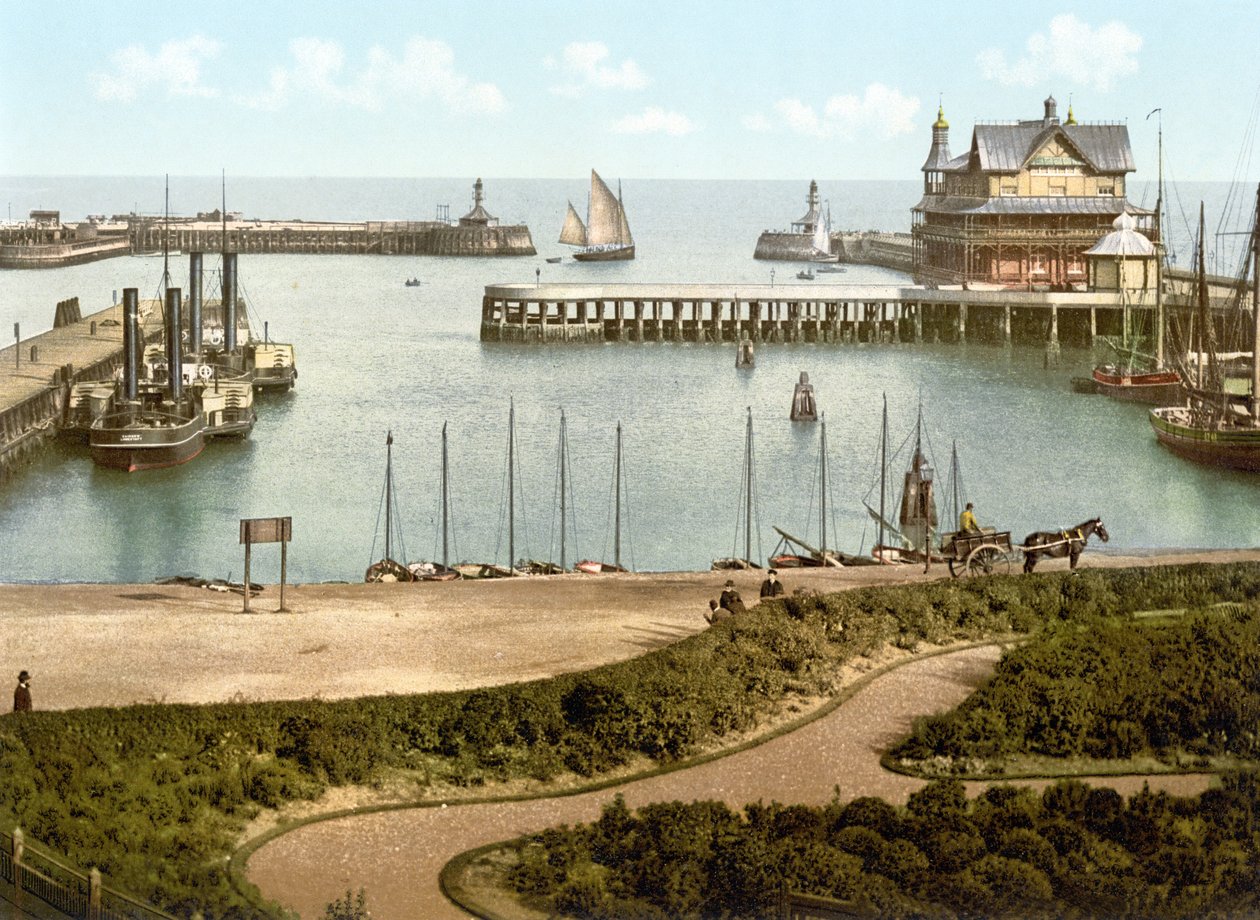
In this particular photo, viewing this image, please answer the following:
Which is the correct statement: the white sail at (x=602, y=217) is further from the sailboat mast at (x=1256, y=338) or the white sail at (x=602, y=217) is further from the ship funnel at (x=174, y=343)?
the sailboat mast at (x=1256, y=338)

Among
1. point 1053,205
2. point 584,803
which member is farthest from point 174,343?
point 1053,205

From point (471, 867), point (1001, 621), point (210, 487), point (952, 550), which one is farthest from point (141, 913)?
point (210, 487)

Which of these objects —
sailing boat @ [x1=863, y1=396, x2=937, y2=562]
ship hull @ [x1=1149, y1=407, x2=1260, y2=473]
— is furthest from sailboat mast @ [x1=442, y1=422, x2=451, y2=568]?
ship hull @ [x1=1149, y1=407, x2=1260, y2=473]

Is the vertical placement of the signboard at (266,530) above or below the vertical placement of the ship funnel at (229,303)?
below

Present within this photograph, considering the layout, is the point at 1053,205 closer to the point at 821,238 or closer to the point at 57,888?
the point at 821,238

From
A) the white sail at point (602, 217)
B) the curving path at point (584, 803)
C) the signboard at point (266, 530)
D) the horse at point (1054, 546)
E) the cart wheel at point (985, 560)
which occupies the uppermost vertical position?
the white sail at point (602, 217)

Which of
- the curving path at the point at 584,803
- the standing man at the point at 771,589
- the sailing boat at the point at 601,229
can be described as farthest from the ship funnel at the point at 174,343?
the sailing boat at the point at 601,229

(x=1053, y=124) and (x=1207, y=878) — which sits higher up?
(x=1053, y=124)

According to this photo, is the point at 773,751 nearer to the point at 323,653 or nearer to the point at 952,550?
the point at 323,653
